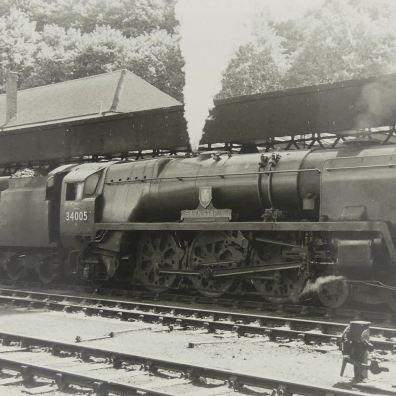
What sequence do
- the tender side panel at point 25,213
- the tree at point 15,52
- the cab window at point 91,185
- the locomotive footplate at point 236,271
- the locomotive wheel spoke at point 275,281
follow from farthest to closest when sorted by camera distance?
the tree at point 15,52 → the tender side panel at point 25,213 → the cab window at point 91,185 → the locomotive wheel spoke at point 275,281 → the locomotive footplate at point 236,271

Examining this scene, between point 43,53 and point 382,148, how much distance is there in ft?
133

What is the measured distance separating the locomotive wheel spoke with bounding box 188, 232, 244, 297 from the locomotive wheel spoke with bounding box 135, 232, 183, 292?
0.45 metres

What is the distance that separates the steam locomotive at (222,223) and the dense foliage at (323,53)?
22.1 m

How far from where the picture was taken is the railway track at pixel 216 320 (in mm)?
8547

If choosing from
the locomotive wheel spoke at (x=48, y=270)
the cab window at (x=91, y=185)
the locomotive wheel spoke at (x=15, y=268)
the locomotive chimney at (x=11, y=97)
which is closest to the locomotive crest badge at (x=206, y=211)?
the cab window at (x=91, y=185)

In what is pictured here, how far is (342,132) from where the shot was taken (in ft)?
50.5

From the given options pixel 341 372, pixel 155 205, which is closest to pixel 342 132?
pixel 155 205

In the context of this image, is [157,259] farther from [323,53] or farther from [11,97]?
[323,53]

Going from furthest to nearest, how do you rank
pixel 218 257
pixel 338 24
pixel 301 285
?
pixel 338 24, pixel 218 257, pixel 301 285

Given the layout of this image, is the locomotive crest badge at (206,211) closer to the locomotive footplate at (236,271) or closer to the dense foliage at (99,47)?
the locomotive footplate at (236,271)

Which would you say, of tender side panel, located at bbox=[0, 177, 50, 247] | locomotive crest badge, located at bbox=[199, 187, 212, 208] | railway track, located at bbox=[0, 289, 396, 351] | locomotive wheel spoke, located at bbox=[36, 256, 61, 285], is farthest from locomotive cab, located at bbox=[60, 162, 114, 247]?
locomotive crest badge, located at bbox=[199, 187, 212, 208]

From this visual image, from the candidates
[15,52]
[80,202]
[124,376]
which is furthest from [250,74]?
[124,376]

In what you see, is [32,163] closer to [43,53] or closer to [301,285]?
[301,285]

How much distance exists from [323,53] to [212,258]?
3023cm
